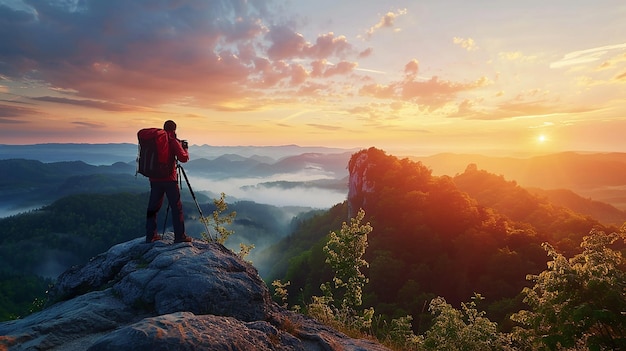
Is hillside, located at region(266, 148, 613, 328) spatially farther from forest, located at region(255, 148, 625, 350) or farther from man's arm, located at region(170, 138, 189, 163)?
man's arm, located at region(170, 138, 189, 163)

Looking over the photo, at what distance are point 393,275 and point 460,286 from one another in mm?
9567

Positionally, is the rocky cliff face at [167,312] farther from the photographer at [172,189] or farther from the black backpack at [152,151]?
the black backpack at [152,151]

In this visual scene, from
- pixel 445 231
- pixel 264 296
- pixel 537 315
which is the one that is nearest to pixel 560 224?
pixel 445 231

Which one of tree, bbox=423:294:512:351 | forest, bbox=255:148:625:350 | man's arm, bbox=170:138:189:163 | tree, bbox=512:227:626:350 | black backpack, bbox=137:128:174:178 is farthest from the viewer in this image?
forest, bbox=255:148:625:350

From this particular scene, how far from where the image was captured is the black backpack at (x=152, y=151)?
9.15m

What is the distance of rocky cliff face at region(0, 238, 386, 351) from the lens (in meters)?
4.91

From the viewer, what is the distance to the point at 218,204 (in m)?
15.4

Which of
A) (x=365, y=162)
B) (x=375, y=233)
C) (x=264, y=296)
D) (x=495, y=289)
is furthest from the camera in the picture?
(x=365, y=162)

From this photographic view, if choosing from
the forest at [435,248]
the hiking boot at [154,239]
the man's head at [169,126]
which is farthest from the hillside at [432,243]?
the man's head at [169,126]

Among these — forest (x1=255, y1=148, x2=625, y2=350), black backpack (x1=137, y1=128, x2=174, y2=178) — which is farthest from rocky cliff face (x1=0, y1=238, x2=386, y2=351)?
forest (x1=255, y1=148, x2=625, y2=350)

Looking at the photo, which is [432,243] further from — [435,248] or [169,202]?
[169,202]

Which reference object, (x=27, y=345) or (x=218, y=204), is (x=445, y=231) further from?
(x=27, y=345)

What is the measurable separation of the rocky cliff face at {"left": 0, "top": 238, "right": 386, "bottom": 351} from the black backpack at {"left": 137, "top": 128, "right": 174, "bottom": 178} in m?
2.14

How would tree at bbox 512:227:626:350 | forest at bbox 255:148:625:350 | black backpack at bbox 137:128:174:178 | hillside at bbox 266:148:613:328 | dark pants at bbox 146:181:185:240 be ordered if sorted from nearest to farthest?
tree at bbox 512:227:626:350 < black backpack at bbox 137:128:174:178 < dark pants at bbox 146:181:185:240 < forest at bbox 255:148:625:350 < hillside at bbox 266:148:613:328
